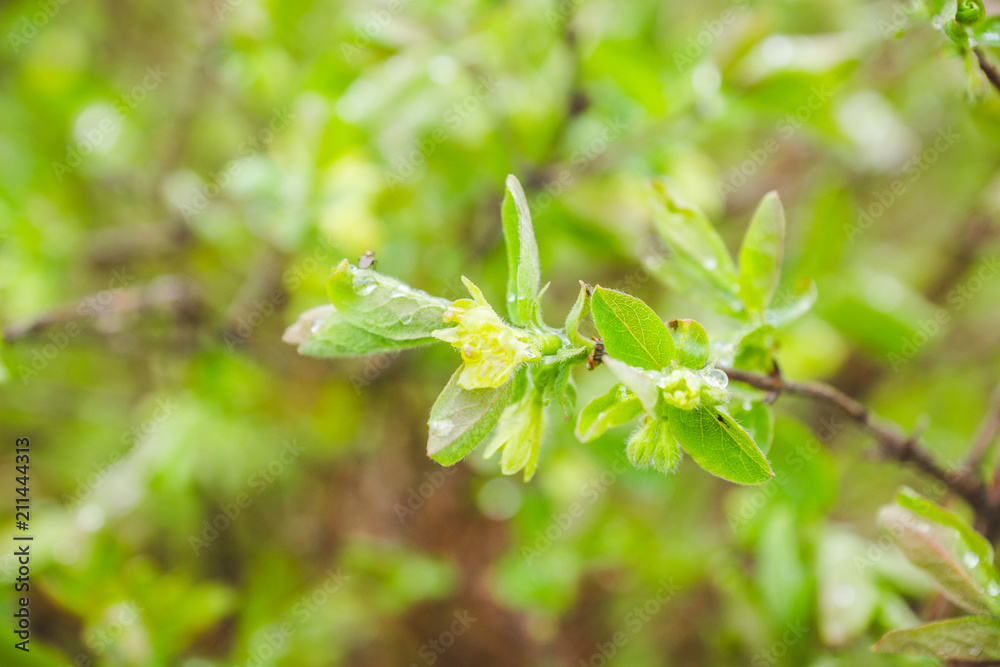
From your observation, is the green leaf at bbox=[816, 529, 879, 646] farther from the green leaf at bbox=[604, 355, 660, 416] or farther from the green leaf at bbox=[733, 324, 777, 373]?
the green leaf at bbox=[604, 355, 660, 416]

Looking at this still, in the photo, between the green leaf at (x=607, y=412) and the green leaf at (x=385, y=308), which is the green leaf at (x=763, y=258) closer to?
the green leaf at (x=607, y=412)

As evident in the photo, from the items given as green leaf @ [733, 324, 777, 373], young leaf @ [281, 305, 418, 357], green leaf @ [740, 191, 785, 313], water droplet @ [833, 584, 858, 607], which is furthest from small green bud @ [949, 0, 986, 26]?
water droplet @ [833, 584, 858, 607]

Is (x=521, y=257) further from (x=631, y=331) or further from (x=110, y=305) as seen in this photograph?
(x=110, y=305)

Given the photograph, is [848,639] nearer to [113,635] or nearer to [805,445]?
[805,445]

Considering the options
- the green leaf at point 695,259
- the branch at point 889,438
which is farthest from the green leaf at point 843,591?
the green leaf at point 695,259

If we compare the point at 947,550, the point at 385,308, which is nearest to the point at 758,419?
the point at 947,550

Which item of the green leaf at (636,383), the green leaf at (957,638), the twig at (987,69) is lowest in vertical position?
the green leaf at (957,638)
